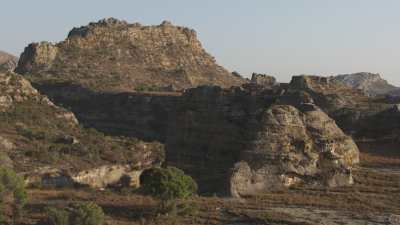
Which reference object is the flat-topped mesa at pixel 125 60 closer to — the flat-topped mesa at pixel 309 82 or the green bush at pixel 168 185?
the flat-topped mesa at pixel 309 82

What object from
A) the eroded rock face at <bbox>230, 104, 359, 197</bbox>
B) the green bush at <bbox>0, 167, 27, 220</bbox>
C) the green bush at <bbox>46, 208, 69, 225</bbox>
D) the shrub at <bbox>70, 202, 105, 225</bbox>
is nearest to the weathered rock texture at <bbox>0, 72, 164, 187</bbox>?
the green bush at <bbox>0, 167, 27, 220</bbox>

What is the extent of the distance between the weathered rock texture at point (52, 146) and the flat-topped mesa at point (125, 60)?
42.5 m

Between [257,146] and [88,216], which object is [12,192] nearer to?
[88,216]

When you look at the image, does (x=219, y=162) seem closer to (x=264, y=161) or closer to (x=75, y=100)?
(x=264, y=161)

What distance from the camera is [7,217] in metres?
33.8

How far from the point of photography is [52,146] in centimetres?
5288

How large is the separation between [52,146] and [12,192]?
17.5 metres

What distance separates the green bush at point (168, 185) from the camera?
114 ft

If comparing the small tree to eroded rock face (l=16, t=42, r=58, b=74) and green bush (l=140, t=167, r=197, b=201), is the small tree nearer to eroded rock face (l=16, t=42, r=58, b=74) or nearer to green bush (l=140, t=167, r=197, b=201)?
green bush (l=140, t=167, r=197, b=201)

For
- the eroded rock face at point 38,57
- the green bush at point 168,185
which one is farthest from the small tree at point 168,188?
the eroded rock face at point 38,57

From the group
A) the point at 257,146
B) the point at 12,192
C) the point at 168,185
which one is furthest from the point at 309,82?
the point at 12,192

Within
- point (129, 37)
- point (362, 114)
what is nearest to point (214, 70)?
point (129, 37)

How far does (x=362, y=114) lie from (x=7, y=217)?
4102cm

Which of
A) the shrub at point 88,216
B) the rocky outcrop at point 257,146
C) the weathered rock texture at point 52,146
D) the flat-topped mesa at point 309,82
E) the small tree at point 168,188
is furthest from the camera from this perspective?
the flat-topped mesa at point 309,82
